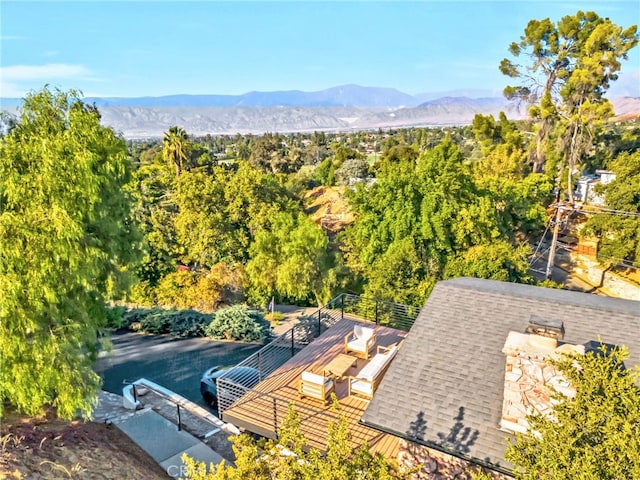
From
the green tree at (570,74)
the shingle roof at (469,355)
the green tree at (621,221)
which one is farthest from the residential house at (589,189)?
the shingle roof at (469,355)

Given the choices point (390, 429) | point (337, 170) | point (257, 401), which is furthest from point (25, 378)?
point (337, 170)

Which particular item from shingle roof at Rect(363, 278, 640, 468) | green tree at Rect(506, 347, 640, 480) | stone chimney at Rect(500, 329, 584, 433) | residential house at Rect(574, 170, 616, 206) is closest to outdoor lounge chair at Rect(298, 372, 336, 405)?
shingle roof at Rect(363, 278, 640, 468)

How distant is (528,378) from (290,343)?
34.7 feet

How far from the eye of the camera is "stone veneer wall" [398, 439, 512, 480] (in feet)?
25.7

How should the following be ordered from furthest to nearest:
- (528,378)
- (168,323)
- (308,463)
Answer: (168,323) → (528,378) → (308,463)

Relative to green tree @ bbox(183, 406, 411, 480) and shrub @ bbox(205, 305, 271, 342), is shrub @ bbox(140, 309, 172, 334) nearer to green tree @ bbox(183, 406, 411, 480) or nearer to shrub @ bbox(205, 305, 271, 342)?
shrub @ bbox(205, 305, 271, 342)

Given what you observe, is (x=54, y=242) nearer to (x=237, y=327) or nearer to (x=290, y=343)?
(x=290, y=343)

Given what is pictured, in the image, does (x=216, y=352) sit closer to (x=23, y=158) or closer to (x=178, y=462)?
(x=178, y=462)

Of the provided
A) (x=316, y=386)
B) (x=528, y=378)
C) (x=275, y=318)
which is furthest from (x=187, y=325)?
(x=528, y=378)

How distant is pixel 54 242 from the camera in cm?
875

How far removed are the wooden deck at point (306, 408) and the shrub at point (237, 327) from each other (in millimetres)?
6326

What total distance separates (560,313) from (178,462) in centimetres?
975

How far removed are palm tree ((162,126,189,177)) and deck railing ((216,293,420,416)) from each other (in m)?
26.7

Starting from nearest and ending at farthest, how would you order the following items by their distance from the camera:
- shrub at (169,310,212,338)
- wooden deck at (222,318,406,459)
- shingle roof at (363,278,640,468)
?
shingle roof at (363,278,640,468) → wooden deck at (222,318,406,459) → shrub at (169,310,212,338)
